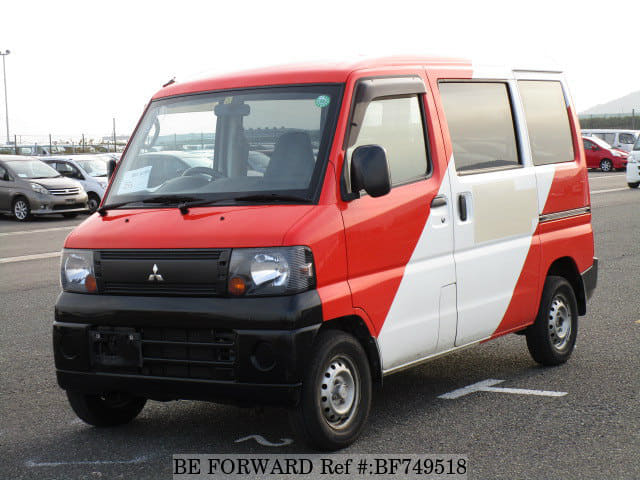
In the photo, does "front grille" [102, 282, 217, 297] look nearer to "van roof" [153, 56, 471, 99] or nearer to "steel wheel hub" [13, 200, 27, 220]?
"van roof" [153, 56, 471, 99]

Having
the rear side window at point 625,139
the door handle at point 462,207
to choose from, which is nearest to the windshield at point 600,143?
the rear side window at point 625,139

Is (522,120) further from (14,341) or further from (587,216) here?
(14,341)

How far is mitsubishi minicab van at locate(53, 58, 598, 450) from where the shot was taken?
4.83m

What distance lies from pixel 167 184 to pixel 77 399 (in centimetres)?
129

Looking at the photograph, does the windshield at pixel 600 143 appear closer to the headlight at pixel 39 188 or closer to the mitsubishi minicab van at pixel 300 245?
the headlight at pixel 39 188

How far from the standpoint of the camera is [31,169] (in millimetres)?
26094

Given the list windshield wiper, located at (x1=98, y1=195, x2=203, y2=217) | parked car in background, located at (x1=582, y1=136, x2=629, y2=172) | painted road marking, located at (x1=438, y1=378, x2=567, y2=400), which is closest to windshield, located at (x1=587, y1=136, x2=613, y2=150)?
parked car in background, located at (x1=582, y1=136, x2=629, y2=172)

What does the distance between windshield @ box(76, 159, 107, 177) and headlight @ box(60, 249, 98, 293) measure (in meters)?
22.9

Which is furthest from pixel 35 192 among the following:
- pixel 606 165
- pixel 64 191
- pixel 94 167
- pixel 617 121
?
pixel 617 121

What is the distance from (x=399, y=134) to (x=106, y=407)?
2259 mm

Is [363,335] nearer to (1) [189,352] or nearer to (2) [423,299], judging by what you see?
(2) [423,299]

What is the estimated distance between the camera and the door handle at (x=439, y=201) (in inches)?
225

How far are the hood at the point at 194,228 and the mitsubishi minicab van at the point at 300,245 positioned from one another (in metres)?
0.01

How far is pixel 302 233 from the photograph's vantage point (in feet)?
15.8
